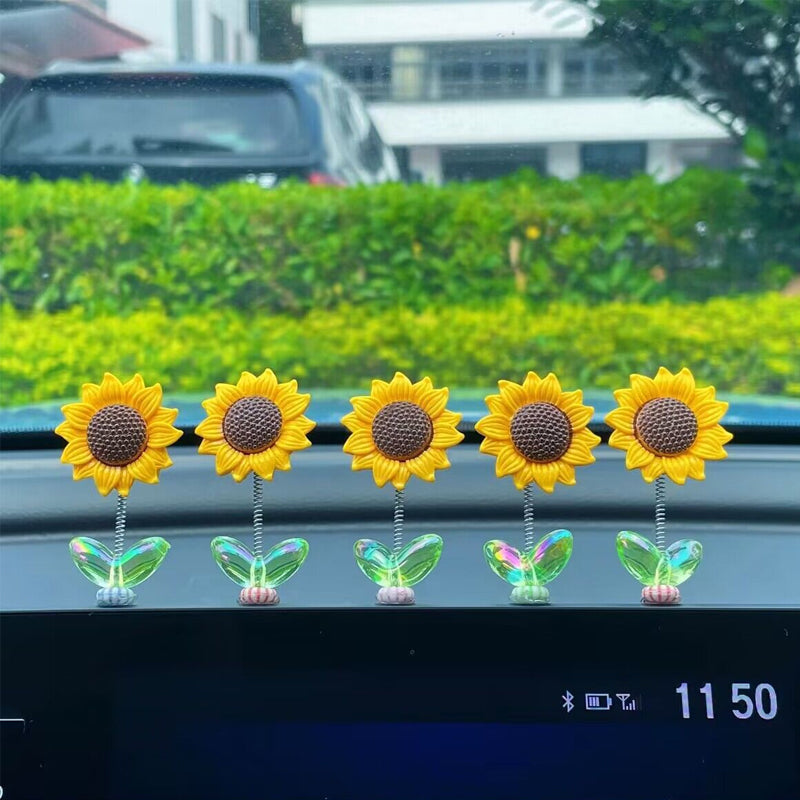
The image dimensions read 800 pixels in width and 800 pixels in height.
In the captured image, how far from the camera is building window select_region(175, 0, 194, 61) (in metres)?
3.48

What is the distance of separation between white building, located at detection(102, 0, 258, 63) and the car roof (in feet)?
0.12

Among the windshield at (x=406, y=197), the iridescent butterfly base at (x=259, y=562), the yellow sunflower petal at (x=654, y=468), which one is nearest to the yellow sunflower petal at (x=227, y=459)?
the iridescent butterfly base at (x=259, y=562)

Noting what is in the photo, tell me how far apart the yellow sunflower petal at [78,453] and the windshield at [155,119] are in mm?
2190

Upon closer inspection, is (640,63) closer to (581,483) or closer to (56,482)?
(581,483)

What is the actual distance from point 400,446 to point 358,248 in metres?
3.33

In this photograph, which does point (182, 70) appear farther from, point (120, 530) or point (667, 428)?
point (667, 428)

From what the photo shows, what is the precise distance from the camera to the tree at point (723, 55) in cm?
301

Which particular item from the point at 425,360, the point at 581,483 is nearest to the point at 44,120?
the point at 425,360

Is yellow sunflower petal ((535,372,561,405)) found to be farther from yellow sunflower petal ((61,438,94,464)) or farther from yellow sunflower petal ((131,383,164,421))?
yellow sunflower petal ((61,438,94,464))

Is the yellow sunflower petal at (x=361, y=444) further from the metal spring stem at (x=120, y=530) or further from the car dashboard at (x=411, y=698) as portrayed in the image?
the metal spring stem at (x=120, y=530)

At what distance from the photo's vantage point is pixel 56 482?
6.30 ft

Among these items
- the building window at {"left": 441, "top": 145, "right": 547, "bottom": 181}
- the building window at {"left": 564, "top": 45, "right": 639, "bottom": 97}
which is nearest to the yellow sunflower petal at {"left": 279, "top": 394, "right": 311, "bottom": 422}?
the building window at {"left": 564, "top": 45, "right": 639, "bottom": 97}

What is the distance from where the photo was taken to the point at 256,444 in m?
1.64

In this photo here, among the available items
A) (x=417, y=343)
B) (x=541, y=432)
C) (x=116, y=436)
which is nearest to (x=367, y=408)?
(x=541, y=432)
